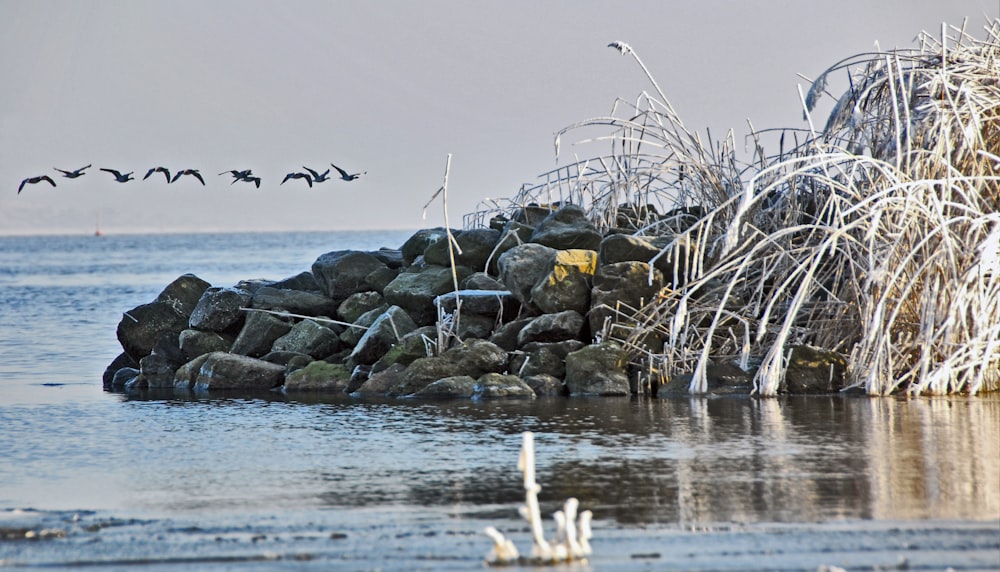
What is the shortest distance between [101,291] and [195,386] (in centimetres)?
2604

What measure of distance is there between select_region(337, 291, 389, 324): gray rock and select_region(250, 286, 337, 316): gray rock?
0.92ft

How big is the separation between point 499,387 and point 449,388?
1.60 ft

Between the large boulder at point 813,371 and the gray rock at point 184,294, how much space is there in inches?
298

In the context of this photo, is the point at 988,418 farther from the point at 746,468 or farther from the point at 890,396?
the point at 746,468

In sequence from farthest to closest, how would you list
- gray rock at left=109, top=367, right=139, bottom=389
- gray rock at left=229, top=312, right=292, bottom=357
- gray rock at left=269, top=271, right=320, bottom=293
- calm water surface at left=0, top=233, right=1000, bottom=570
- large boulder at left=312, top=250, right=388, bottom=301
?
gray rock at left=269, top=271, right=320, bottom=293, large boulder at left=312, top=250, right=388, bottom=301, gray rock at left=229, top=312, right=292, bottom=357, gray rock at left=109, top=367, right=139, bottom=389, calm water surface at left=0, top=233, right=1000, bottom=570

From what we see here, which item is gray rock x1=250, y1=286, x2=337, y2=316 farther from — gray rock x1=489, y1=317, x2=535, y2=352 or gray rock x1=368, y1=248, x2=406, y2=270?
gray rock x1=489, y1=317, x2=535, y2=352

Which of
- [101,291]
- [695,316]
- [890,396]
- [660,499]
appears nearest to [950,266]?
[890,396]

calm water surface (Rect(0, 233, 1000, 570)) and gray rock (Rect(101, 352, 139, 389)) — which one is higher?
gray rock (Rect(101, 352, 139, 389))

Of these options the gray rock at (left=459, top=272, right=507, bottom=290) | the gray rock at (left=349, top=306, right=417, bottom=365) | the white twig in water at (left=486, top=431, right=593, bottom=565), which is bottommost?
the white twig in water at (left=486, top=431, right=593, bottom=565)

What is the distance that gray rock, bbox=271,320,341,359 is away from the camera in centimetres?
1427

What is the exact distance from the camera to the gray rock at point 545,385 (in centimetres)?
1221

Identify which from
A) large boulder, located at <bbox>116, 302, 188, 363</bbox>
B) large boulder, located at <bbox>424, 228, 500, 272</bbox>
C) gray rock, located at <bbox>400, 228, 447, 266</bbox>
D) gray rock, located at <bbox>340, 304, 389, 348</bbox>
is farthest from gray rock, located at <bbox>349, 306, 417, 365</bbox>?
large boulder, located at <bbox>116, 302, 188, 363</bbox>

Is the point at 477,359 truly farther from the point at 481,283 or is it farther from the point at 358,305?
the point at 358,305

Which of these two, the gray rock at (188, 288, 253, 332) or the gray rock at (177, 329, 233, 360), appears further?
the gray rock at (188, 288, 253, 332)
